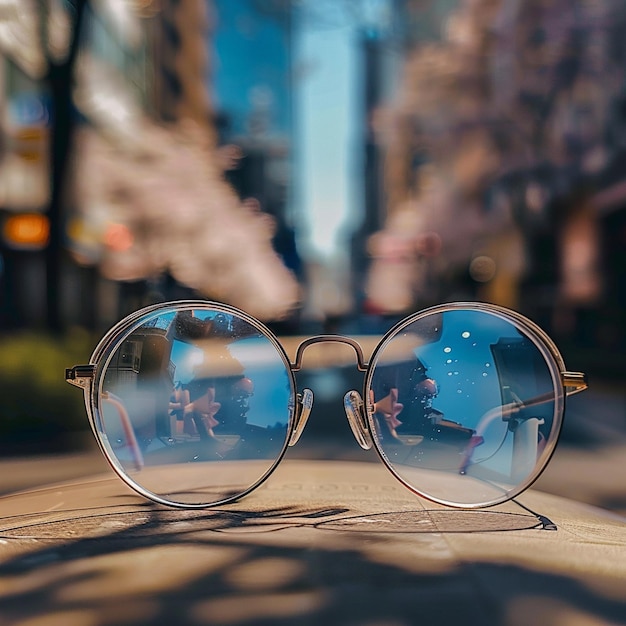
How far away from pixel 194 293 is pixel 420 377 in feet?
69.1

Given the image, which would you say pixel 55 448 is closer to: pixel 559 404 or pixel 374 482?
pixel 374 482

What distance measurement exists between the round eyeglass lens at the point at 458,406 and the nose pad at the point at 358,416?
0.03 meters

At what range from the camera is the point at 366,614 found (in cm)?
122

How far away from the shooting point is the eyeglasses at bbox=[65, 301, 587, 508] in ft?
6.20

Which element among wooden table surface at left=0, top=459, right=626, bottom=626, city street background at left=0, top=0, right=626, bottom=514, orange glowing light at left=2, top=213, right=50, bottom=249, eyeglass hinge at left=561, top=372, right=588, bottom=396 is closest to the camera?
wooden table surface at left=0, top=459, right=626, bottom=626

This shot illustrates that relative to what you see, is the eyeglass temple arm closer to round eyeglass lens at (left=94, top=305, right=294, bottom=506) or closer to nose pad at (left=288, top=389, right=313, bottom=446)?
round eyeglass lens at (left=94, top=305, right=294, bottom=506)

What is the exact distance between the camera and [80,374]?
1.83m

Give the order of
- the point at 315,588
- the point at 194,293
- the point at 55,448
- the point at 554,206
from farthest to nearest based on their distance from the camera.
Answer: the point at 194,293 < the point at 554,206 < the point at 55,448 < the point at 315,588

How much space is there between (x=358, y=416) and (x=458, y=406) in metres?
0.26

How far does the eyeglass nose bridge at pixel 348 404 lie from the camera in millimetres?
1911

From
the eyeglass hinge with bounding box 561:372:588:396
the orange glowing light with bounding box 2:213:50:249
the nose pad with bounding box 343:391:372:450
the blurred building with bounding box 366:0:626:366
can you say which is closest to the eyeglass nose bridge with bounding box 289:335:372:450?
the nose pad with bounding box 343:391:372:450

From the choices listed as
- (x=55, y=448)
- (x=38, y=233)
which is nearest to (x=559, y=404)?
(x=55, y=448)

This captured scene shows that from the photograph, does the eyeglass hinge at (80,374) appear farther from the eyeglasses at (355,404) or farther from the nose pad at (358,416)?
the nose pad at (358,416)

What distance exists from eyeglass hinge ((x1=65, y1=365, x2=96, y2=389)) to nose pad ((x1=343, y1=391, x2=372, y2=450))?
0.66m
